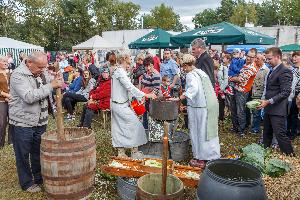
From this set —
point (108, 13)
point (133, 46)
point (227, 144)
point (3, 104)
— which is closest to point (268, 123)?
point (227, 144)

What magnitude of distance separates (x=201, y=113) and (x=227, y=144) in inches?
87.9

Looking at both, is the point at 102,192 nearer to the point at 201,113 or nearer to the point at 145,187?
the point at 145,187

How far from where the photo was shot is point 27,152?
4609 mm

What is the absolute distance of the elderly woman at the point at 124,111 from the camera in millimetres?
5355

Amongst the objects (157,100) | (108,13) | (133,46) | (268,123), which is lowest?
(268,123)

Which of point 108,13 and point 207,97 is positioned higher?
point 108,13

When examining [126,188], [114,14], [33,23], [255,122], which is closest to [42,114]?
[126,188]

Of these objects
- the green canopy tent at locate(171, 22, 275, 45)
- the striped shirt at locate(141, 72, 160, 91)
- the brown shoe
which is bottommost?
the brown shoe

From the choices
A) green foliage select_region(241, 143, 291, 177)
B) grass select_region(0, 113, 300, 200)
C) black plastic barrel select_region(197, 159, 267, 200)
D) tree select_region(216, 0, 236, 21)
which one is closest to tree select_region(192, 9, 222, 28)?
tree select_region(216, 0, 236, 21)

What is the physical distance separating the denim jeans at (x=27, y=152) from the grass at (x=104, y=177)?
25 centimetres

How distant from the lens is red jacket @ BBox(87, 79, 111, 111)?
24.1ft

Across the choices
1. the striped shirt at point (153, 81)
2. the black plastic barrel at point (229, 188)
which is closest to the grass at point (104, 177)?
the black plastic barrel at point (229, 188)

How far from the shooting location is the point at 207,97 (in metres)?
5.16

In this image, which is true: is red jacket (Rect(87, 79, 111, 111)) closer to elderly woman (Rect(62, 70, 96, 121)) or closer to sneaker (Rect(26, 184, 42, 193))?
elderly woman (Rect(62, 70, 96, 121))
